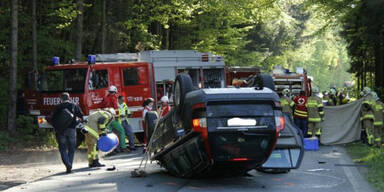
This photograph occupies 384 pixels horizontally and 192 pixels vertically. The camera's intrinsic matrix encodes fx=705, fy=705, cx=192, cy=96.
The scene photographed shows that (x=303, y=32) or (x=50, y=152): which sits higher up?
(x=303, y=32)

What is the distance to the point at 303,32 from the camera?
53.3 metres

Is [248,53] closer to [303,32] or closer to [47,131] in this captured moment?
[303,32]

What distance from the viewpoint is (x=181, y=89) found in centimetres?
1098

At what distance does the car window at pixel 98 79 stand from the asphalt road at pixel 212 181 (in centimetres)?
488

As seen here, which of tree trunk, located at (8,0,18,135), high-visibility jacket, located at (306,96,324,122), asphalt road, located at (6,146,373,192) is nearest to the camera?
asphalt road, located at (6,146,373,192)

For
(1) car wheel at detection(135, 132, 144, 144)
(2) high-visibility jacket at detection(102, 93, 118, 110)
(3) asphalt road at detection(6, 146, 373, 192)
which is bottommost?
(1) car wheel at detection(135, 132, 144, 144)

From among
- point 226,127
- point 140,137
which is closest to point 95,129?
point 226,127

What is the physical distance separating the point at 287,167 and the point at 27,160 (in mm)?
7223

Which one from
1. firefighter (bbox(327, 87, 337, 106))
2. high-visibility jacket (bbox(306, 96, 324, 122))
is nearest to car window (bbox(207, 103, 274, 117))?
high-visibility jacket (bbox(306, 96, 324, 122))

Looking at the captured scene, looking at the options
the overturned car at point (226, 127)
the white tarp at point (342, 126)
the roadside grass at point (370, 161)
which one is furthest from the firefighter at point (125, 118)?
the overturned car at point (226, 127)

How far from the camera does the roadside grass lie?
11.4m

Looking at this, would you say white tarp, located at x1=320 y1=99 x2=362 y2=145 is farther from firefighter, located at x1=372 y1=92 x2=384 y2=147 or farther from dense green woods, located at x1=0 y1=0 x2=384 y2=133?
dense green woods, located at x1=0 y1=0 x2=384 y2=133

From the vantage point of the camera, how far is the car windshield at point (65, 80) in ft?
61.9

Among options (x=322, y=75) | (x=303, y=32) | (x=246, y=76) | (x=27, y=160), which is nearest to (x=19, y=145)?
(x=27, y=160)
